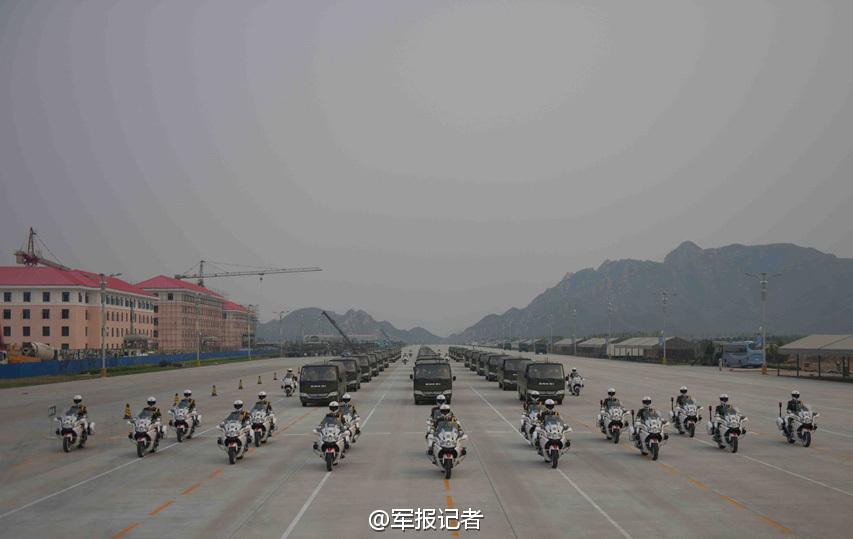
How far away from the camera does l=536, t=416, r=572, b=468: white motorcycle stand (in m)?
22.4

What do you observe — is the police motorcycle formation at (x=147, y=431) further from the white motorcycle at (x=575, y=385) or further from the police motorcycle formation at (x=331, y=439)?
the white motorcycle at (x=575, y=385)

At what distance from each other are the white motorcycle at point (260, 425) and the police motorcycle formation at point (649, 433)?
11.8 meters

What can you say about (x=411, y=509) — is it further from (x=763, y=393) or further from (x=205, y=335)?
(x=205, y=335)

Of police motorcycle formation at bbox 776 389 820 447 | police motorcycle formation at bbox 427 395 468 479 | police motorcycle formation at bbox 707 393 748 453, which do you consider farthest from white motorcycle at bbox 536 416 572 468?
police motorcycle formation at bbox 776 389 820 447

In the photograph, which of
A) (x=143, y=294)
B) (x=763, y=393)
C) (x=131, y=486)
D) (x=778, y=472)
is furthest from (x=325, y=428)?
(x=143, y=294)

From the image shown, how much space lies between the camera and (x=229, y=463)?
916 inches

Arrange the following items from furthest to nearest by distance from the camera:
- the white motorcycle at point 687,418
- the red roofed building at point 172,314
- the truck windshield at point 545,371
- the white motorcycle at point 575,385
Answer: the red roofed building at point 172,314
the white motorcycle at point 575,385
the truck windshield at point 545,371
the white motorcycle at point 687,418

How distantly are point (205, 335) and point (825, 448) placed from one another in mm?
183125

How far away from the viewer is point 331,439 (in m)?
22.3

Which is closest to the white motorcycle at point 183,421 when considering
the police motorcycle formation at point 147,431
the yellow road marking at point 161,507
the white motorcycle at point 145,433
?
the police motorcycle formation at point 147,431

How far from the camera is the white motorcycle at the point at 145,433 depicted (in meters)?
25.2

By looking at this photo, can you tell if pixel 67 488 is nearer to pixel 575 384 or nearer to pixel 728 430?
pixel 728 430

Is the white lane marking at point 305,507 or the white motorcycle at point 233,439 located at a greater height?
the white motorcycle at point 233,439

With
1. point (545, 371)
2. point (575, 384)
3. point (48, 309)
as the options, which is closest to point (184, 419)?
point (545, 371)
